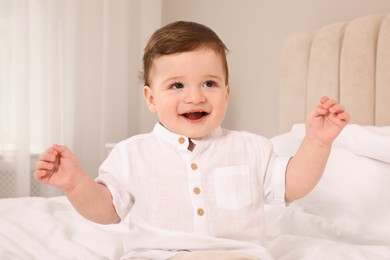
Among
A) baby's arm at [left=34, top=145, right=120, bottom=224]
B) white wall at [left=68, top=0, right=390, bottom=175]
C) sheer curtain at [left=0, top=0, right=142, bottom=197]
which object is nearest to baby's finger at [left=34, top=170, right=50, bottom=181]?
baby's arm at [left=34, top=145, right=120, bottom=224]

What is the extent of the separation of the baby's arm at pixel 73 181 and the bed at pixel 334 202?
0.98ft

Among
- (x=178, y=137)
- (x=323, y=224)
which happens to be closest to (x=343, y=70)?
(x=323, y=224)

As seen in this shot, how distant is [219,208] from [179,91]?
0.27 meters

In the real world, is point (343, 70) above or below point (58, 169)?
above

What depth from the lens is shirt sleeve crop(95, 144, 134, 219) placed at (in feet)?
3.51

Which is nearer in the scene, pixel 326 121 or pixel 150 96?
pixel 326 121

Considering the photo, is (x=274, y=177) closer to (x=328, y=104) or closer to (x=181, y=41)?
(x=328, y=104)

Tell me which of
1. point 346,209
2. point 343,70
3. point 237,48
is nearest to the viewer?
point 346,209

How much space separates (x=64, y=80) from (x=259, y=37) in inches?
57.3

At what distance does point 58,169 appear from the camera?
1.01 metres

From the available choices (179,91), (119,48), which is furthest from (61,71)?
(179,91)

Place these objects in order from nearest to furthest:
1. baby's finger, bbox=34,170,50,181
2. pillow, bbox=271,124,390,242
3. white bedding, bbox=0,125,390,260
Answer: baby's finger, bbox=34,170,50,181, white bedding, bbox=0,125,390,260, pillow, bbox=271,124,390,242

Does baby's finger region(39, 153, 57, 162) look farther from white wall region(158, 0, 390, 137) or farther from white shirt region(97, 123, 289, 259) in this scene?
white wall region(158, 0, 390, 137)

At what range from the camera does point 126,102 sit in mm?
3816
